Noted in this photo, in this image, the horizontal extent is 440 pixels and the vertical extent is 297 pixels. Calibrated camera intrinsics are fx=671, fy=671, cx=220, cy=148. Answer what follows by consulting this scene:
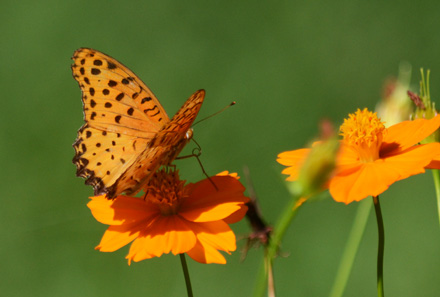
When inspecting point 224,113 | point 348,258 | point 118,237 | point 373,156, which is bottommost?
point 118,237

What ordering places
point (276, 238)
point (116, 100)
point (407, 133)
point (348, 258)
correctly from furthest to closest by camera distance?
point (116, 100) → point (407, 133) → point (348, 258) → point (276, 238)

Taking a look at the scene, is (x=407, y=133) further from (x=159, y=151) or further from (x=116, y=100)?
(x=116, y=100)

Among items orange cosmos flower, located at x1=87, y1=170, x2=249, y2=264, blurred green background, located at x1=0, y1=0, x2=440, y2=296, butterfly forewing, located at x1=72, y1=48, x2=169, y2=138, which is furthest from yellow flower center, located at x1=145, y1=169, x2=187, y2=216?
blurred green background, located at x1=0, y1=0, x2=440, y2=296

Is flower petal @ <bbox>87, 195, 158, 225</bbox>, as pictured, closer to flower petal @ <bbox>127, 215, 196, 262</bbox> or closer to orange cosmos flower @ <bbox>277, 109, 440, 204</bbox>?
flower petal @ <bbox>127, 215, 196, 262</bbox>

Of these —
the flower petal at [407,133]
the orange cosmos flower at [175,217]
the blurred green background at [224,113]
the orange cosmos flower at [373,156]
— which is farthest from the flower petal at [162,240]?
the blurred green background at [224,113]

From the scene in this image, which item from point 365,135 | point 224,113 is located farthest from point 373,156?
point 224,113

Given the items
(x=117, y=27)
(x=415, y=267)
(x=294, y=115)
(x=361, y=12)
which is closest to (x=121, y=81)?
(x=415, y=267)

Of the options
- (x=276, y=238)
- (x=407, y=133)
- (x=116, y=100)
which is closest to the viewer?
(x=276, y=238)
